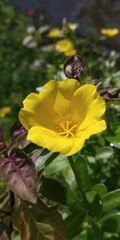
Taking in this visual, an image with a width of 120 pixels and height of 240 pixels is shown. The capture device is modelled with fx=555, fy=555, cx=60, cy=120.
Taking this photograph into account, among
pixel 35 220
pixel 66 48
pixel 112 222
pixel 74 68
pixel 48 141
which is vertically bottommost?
pixel 112 222

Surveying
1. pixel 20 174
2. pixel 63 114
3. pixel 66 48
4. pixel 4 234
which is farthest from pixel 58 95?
pixel 66 48

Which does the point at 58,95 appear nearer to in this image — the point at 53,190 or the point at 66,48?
the point at 53,190

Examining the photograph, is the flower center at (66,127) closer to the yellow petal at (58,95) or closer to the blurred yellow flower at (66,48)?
the yellow petal at (58,95)

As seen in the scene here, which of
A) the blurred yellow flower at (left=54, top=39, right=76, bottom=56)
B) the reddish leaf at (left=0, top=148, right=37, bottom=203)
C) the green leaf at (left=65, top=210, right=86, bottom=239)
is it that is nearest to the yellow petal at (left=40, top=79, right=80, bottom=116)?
the reddish leaf at (left=0, top=148, right=37, bottom=203)

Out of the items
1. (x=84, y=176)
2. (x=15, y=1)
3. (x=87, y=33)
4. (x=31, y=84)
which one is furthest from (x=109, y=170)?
(x=15, y=1)

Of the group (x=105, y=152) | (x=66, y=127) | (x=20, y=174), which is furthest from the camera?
(x=105, y=152)

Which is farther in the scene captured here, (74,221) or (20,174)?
(74,221)

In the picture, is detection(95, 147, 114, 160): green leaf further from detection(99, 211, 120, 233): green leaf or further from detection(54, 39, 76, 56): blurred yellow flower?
detection(54, 39, 76, 56): blurred yellow flower

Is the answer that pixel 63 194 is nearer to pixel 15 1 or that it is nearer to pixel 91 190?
pixel 91 190
